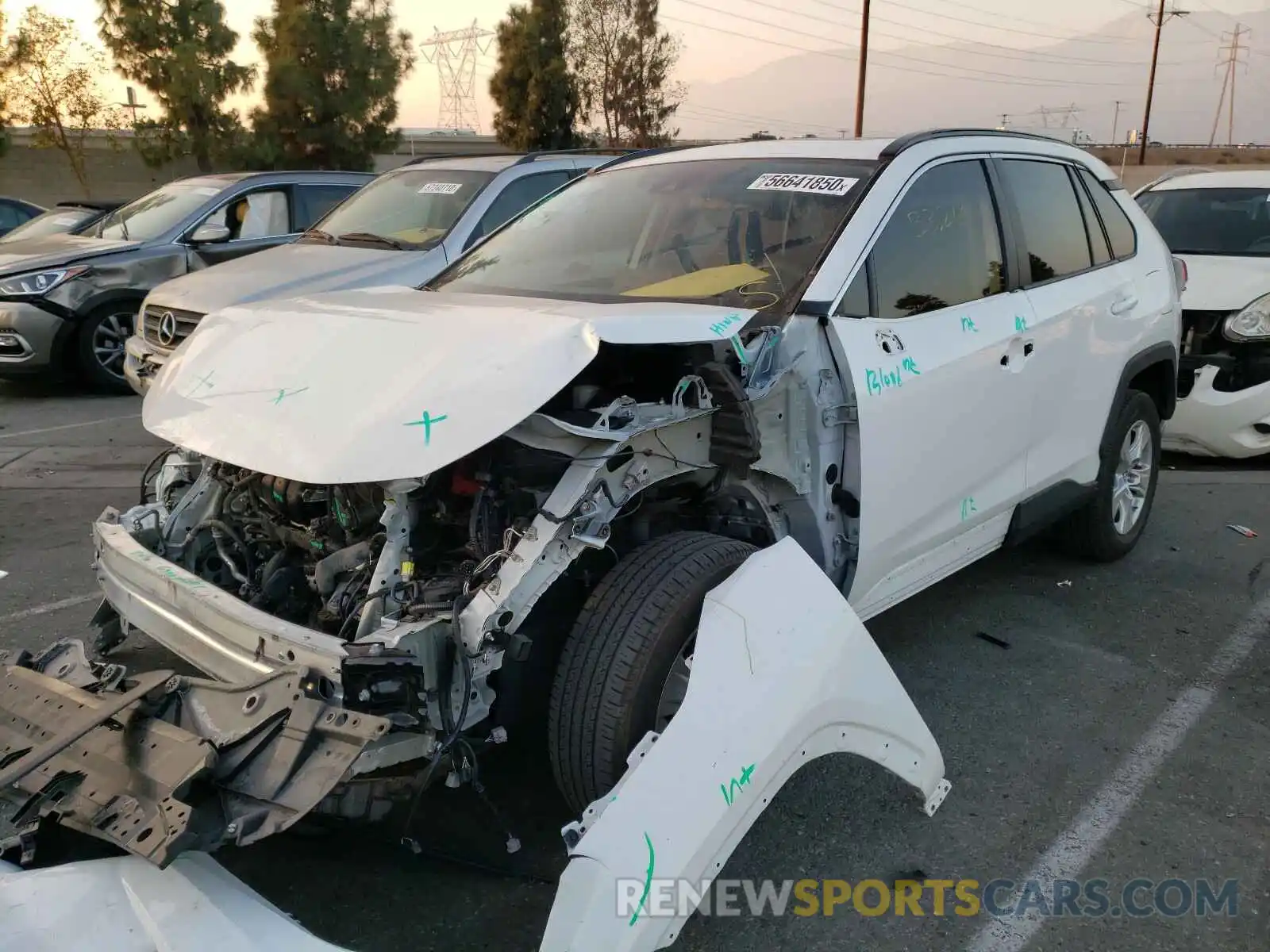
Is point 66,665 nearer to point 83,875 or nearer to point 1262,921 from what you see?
point 83,875

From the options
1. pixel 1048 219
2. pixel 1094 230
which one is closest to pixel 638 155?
pixel 1048 219

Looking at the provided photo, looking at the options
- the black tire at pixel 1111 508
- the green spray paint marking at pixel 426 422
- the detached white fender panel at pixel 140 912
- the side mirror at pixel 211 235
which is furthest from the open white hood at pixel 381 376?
the side mirror at pixel 211 235

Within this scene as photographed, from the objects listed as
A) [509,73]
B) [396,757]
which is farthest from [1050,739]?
[509,73]

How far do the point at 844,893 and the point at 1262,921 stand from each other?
3.40 ft

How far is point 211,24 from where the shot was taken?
23859 millimetres

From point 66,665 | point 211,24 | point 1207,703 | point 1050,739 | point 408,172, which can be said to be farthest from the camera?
point 211,24

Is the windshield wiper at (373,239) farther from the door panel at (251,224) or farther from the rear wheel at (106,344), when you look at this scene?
the rear wheel at (106,344)

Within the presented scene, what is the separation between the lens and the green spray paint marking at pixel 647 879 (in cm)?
200

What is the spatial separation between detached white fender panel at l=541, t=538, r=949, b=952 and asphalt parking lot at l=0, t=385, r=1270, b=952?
13.1 inches

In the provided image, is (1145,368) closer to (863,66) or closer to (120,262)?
(120,262)

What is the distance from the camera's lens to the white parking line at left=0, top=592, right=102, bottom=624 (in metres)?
4.24

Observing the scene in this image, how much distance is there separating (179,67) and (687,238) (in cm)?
2453

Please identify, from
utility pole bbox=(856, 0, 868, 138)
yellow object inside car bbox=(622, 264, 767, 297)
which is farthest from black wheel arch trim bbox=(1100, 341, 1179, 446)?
utility pole bbox=(856, 0, 868, 138)

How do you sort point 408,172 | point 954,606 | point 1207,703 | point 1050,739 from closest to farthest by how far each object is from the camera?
point 1050,739, point 1207,703, point 954,606, point 408,172
